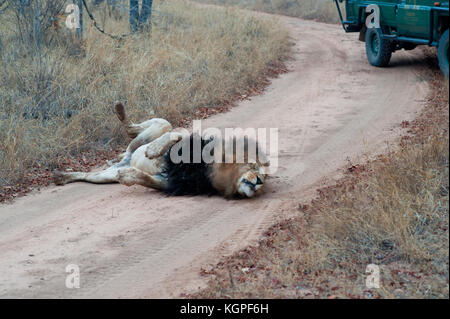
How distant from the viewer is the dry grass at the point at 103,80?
874cm

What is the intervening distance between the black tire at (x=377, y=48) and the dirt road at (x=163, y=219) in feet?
10.6

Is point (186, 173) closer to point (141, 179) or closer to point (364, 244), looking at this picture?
point (141, 179)

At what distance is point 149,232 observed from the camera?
19.8 ft

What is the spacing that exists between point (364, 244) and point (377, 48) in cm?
1049

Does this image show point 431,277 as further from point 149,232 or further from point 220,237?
point 149,232

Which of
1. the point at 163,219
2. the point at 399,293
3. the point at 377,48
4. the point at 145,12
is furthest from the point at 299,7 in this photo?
the point at 399,293

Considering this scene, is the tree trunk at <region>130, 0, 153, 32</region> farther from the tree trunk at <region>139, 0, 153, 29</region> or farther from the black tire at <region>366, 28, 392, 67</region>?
the black tire at <region>366, 28, 392, 67</region>

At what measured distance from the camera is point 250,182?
6.45 meters

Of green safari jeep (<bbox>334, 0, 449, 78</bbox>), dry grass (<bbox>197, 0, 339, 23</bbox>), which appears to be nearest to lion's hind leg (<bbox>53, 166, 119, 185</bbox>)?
Answer: green safari jeep (<bbox>334, 0, 449, 78</bbox>)

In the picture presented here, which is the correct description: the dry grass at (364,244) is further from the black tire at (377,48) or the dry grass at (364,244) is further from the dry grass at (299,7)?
the dry grass at (299,7)
